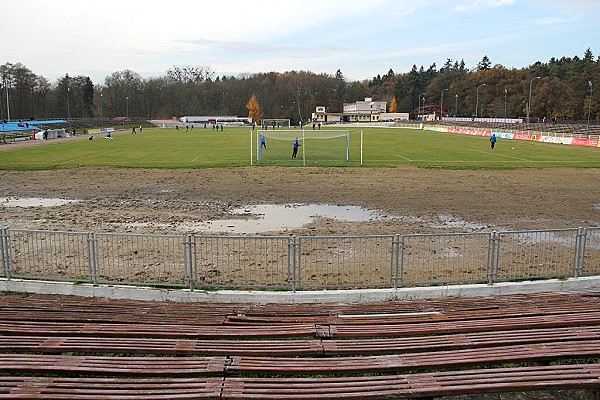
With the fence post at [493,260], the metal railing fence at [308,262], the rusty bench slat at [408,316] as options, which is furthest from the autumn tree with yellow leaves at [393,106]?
the rusty bench slat at [408,316]

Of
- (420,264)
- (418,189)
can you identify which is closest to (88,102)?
(418,189)

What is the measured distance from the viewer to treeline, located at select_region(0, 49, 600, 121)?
408 feet

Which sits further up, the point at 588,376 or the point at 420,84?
the point at 420,84

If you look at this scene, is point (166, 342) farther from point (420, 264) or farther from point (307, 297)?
point (420, 264)

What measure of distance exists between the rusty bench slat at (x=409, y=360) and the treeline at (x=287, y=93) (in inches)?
4688

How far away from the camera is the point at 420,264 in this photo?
42.1ft

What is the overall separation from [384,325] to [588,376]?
2.74 m

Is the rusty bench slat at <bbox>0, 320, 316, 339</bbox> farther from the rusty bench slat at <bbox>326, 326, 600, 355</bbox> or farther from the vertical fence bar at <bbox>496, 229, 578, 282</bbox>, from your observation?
the vertical fence bar at <bbox>496, 229, 578, 282</bbox>

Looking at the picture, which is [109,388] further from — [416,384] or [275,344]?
[416,384]

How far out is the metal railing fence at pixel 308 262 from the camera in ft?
35.3

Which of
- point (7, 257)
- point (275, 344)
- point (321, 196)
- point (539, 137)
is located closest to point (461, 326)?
point (275, 344)

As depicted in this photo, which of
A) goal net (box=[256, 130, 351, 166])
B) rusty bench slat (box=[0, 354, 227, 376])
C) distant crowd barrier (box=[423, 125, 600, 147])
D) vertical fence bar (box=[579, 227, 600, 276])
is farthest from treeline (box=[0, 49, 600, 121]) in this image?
rusty bench slat (box=[0, 354, 227, 376])

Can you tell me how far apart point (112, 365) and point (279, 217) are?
1342 centimetres

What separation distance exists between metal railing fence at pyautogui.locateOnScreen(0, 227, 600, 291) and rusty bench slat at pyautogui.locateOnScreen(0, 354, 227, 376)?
394 cm
